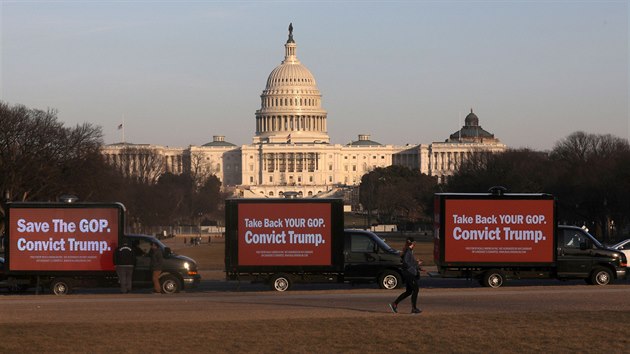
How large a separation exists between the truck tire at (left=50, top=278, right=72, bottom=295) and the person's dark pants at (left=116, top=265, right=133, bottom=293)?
6.33ft

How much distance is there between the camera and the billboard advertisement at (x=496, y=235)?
4216cm

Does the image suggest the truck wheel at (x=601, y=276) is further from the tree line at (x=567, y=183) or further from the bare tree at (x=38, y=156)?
the bare tree at (x=38, y=156)

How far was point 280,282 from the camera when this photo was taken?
41719 mm

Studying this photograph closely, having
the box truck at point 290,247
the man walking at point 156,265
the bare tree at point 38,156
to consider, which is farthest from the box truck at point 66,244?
the bare tree at point 38,156

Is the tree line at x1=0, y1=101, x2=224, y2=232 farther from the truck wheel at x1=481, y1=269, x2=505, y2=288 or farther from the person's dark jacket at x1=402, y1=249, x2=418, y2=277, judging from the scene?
the person's dark jacket at x1=402, y1=249, x2=418, y2=277

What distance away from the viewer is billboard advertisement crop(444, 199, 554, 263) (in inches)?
1660

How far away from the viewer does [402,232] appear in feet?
457

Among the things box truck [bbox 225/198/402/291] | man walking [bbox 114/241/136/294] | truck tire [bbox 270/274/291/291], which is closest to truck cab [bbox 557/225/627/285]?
box truck [bbox 225/198/402/291]

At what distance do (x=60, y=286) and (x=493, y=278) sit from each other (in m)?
12.4

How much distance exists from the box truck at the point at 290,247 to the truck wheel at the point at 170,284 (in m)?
Answer: 1.77

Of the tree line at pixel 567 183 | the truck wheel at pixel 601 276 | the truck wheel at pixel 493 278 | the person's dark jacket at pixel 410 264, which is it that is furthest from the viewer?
the tree line at pixel 567 183

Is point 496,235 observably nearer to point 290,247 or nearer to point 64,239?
point 290,247

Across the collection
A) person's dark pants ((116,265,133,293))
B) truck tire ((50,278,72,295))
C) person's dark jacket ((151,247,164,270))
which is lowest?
truck tire ((50,278,72,295))

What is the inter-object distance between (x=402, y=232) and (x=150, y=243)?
99265mm
